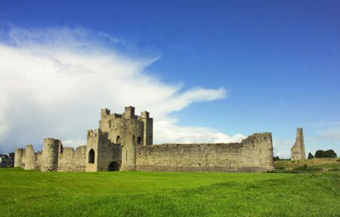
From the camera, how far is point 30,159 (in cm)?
5684

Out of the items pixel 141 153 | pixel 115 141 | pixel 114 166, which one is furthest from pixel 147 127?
pixel 114 166

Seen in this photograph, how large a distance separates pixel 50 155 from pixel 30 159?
10.9 meters

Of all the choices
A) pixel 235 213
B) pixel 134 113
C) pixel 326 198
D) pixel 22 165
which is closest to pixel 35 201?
pixel 235 213

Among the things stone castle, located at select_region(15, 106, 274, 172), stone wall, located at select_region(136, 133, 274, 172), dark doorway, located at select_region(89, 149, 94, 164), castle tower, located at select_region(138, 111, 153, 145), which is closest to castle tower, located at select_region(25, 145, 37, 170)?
stone castle, located at select_region(15, 106, 274, 172)

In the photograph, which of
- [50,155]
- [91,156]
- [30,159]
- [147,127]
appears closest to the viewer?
[91,156]

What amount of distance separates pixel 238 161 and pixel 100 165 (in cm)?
1822

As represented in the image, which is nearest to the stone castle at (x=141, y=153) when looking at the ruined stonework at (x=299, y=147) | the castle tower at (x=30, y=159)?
the castle tower at (x=30, y=159)

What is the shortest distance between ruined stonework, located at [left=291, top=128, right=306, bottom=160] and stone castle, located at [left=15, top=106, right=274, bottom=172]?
3522 centimetres

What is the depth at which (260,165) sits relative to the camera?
37438 millimetres

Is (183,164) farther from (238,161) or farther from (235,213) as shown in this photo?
(235,213)

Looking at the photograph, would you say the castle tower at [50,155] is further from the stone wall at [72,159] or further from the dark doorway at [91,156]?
the dark doorway at [91,156]

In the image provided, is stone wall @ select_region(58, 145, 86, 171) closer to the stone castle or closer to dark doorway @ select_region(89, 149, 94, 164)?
the stone castle

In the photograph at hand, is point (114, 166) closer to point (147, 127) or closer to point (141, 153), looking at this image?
point (141, 153)

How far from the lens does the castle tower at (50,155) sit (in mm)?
48250
